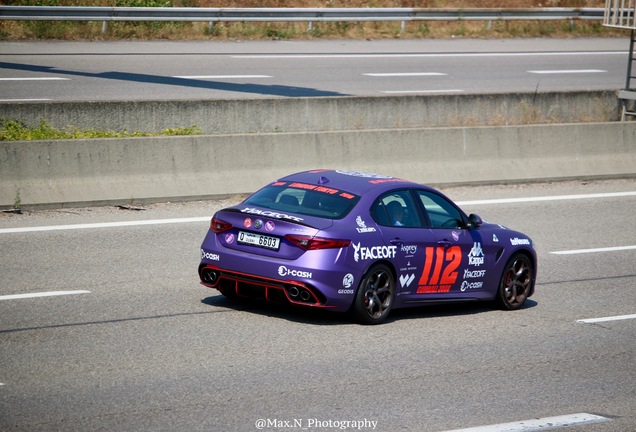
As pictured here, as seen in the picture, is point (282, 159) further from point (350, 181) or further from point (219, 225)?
point (219, 225)

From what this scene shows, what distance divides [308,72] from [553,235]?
11.7m

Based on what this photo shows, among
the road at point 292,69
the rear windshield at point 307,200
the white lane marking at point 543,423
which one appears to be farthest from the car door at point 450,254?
the road at point 292,69

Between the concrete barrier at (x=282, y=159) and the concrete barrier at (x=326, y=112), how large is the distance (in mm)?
1120

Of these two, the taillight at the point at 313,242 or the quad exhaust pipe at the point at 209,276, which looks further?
the quad exhaust pipe at the point at 209,276

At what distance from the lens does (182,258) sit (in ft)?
39.2

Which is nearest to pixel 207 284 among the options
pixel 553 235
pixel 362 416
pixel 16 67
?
pixel 362 416

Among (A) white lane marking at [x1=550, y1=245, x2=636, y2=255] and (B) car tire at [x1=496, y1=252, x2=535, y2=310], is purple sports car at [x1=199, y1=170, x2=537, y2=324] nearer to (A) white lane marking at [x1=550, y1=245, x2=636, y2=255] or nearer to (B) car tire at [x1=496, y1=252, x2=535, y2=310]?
(B) car tire at [x1=496, y1=252, x2=535, y2=310]

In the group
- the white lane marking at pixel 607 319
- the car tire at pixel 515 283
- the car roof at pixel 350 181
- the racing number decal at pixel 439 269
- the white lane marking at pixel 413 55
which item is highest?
the white lane marking at pixel 413 55

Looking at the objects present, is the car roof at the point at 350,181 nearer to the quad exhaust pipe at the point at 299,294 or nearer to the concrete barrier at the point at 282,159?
→ the quad exhaust pipe at the point at 299,294

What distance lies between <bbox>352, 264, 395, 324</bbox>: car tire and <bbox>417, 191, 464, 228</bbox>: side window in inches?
37.2

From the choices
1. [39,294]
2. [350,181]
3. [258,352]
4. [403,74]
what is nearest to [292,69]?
[403,74]

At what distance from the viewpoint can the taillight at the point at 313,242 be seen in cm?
888

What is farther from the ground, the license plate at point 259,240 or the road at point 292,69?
A: the road at point 292,69

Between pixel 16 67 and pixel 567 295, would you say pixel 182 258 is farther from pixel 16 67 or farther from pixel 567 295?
pixel 16 67
